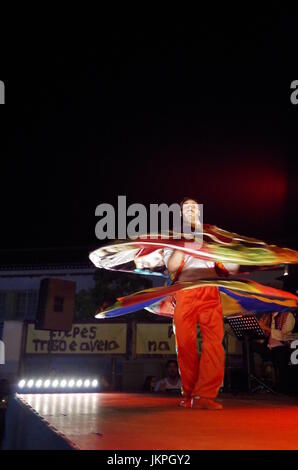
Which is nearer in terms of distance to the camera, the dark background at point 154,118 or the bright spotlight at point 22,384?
the dark background at point 154,118

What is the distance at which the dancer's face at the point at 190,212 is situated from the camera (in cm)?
371

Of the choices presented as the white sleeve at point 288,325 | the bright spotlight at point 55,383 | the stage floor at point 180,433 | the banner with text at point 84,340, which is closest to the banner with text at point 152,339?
the banner with text at point 84,340

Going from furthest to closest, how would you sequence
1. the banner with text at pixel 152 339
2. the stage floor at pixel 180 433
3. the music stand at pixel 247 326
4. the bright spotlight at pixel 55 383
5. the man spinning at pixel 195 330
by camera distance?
1. the banner with text at pixel 152 339
2. the bright spotlight at pixel 55 383
3. the music stand at pixel 247 326
4. the man spinning at pixel 195 330
5. the stage floor at pixel 180 433

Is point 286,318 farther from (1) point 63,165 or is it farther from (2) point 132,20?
(1) point 63,165

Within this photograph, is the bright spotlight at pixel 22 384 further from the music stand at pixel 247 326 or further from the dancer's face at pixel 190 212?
the dancer's face at pixel 190 212

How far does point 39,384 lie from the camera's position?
6742 millimetres

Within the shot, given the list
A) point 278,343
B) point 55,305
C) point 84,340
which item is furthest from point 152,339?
point 278,343

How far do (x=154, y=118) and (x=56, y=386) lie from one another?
180 inches

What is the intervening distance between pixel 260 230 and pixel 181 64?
19.3ft

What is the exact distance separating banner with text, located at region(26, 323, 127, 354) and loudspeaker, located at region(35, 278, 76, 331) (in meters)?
0.80

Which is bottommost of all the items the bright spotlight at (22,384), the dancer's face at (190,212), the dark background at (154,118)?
the bright spotlight at (22,384)

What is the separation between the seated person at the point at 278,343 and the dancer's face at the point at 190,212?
1.94m

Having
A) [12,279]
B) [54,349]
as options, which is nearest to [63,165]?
[54,349]

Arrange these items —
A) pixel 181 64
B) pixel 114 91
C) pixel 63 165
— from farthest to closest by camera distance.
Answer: pixel 63 165
pixel 114 91
pixel 181 64
